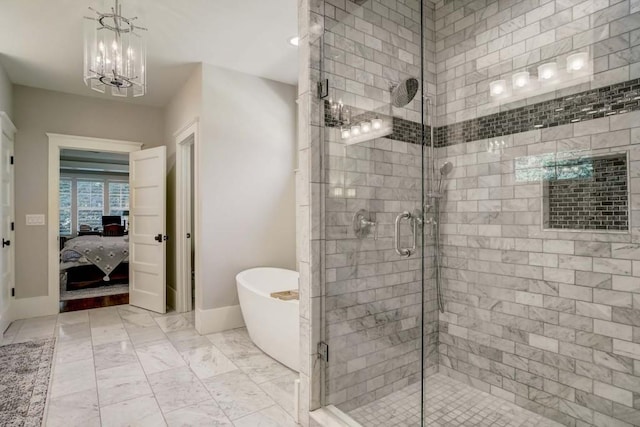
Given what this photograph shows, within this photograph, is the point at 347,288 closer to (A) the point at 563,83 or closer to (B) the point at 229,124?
(A) the point at 563,83

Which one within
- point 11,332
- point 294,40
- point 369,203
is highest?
point 294,40

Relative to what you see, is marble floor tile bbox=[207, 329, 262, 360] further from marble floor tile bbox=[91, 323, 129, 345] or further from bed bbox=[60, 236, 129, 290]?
bed bbox=[60, 236, 129, 290]

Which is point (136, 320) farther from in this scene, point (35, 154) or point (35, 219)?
point (35, 154)

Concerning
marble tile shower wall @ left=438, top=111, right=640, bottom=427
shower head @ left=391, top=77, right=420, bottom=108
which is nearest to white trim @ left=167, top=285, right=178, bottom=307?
marble tile shower wall @ left=438, top=111, right=640, bottom=427

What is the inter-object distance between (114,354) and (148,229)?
1787mm

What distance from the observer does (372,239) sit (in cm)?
200

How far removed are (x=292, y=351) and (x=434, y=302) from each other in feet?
3.72

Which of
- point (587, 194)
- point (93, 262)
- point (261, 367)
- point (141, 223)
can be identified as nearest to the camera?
point (587, 194)

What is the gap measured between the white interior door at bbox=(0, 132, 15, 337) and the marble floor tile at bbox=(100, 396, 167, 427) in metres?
2.20

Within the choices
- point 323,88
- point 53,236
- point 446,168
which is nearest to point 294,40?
point 323,88

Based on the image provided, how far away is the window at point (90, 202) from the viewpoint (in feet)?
31.3

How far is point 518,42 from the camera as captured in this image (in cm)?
210

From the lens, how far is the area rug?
204 centimetres

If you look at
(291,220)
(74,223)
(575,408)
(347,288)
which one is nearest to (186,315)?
(291,220)
